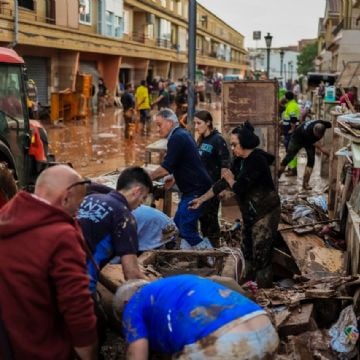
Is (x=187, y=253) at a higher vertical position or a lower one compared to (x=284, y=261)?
higher

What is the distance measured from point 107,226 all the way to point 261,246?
2.89m

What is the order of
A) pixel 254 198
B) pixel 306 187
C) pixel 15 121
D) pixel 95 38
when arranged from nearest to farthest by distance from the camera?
pixel 254 198, pixel 15 121, pixel 306 187, pixel 95 38

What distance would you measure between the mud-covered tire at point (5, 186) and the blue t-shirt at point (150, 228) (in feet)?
8.42

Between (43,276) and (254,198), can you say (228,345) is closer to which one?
(43,276)

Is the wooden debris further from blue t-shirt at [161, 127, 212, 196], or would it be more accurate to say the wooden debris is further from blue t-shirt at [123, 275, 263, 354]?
blue t-shirt at [161, 127, 212, 196]

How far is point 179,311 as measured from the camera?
108 inches

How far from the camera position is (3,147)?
25.7ft

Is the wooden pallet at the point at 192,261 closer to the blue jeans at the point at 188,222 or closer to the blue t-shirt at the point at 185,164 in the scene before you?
the blue jeans at the point at 188,222

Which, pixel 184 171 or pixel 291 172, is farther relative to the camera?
pixel 291 172

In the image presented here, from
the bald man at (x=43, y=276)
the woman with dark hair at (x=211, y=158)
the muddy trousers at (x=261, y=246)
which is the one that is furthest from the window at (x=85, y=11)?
the bald man at (x=43, y=276)

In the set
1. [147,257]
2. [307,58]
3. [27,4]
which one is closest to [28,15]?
[27,4]

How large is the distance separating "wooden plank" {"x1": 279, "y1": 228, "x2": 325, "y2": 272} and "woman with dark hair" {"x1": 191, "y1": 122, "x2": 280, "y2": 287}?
37 centimetres

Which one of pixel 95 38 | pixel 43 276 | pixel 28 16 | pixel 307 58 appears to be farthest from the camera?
pixel 307 58

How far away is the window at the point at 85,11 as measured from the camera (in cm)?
2789
